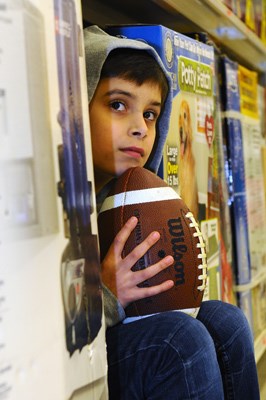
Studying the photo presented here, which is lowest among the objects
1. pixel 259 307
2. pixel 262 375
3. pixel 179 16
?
pixel 262 375

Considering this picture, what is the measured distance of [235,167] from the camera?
1.62m

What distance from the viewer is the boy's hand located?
90 cm

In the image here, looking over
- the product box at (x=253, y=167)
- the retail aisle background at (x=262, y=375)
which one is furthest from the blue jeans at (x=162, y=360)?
the product box at (x=253, y=167)

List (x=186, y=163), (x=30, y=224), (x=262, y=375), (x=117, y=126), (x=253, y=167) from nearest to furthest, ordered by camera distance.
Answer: (x=30, y=224) < (x=117, y=126) < (x=186, y=163) < (x=262, y=375) < (x=253, y=167)

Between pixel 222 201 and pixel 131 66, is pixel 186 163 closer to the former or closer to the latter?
pixel 131 66

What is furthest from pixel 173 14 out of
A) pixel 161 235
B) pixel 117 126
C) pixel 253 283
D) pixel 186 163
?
pixel 253 283

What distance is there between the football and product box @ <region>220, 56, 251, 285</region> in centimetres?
68

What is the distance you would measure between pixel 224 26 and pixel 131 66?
0.67m

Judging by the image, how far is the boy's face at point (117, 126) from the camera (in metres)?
0.97

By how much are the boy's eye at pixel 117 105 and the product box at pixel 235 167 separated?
0.67 meters

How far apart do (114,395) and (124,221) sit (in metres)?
0.24

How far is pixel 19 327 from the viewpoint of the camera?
573mm

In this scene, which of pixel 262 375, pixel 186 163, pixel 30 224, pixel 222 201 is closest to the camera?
pixel 30 224

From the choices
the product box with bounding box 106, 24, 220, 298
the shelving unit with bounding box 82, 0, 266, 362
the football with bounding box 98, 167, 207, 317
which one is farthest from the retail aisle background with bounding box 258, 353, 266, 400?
the football with bounding box 98, 167, 207, 317
